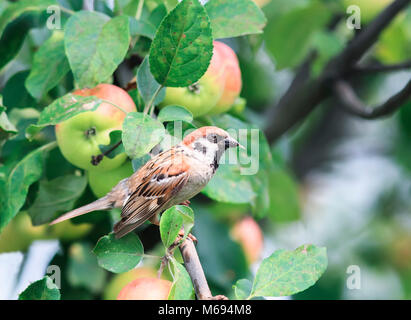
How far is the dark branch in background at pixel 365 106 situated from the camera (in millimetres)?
1682

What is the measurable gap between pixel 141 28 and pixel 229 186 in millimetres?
477

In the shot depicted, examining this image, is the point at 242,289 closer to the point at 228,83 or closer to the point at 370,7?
the point at 228,83

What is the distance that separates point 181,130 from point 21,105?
1.80 ft

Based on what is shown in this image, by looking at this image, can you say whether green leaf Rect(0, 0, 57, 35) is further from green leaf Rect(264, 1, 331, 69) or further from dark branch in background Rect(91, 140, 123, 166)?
green leaf Rect(264, 1, 331, 69)

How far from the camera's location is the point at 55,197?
154 centimetres

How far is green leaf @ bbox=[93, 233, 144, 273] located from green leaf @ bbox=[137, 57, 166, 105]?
1.10ft

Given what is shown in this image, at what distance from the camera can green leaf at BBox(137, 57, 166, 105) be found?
1311mm

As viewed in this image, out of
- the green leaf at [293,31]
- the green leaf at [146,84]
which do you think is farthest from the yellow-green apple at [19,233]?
the green leaf at [293,31]

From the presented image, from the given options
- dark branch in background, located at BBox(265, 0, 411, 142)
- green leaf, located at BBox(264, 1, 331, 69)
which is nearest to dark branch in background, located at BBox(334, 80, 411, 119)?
dark branch in background, located at BBox(265, 0, 411, 142)

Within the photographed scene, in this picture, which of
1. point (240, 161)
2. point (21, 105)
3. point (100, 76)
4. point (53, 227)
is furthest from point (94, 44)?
point (53, 227)

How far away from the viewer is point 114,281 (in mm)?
1772

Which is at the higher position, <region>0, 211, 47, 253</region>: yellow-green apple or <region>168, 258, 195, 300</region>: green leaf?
<region>168, 258, 195, 300</region>: green leaf

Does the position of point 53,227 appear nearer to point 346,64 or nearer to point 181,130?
point 181,130

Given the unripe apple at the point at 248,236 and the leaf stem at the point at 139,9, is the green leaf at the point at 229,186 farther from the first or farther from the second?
the unripe apple at the point at 248,236
